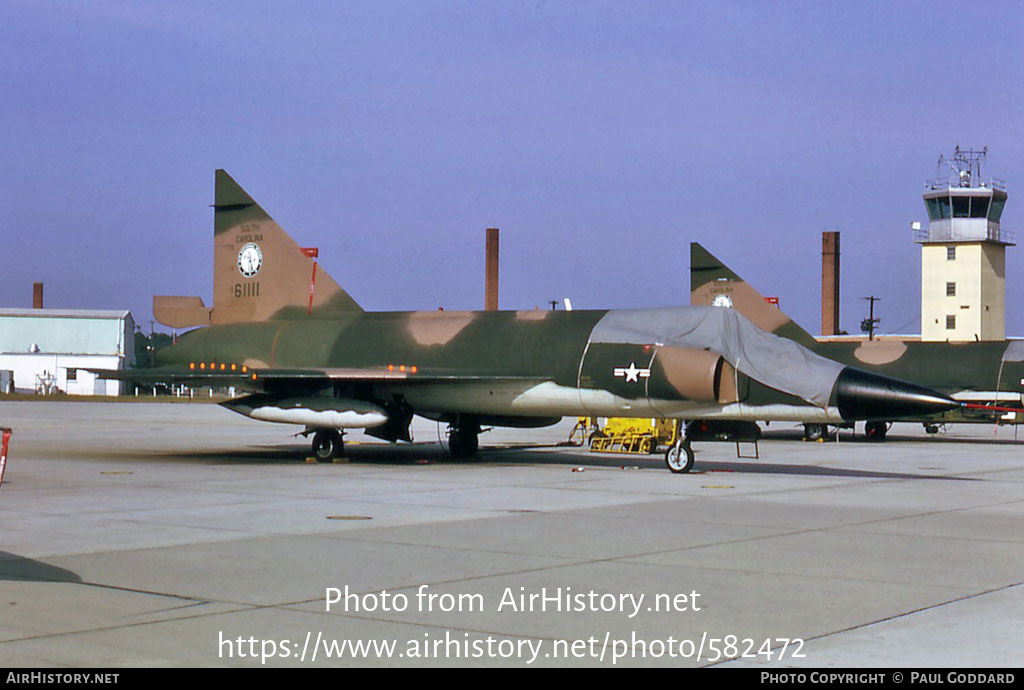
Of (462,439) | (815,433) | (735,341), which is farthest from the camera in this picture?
(815,433)

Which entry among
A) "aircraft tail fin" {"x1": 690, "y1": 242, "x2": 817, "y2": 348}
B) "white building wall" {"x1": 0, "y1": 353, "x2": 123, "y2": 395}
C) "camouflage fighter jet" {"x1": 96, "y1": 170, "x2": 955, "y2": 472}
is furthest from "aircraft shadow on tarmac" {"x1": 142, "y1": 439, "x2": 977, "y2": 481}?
"white building wall" {"x1": 0, "y1": 353, "x2": 123, "y2": 395}

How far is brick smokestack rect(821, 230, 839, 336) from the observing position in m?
74.8

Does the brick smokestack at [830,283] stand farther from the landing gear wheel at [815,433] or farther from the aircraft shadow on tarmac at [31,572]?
the aircraft shadow on tarmac at [31,572]

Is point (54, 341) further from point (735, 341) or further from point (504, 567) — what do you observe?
point (504, 567)

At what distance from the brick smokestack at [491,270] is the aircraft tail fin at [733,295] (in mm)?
36232

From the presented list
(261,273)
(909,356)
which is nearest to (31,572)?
(261,273)

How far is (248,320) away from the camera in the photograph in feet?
75.4

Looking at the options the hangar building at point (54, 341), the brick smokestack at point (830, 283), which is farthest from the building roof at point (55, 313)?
the brick smokestack at point (830, 283)

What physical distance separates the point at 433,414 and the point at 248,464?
3.59 metres

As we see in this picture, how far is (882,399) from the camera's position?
54.4 feet

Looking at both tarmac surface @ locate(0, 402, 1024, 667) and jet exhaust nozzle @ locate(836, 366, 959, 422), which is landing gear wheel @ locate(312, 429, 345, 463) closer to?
tarmac surface @ locate(0, 402, 1024, 667)

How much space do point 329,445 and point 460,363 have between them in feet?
8.79

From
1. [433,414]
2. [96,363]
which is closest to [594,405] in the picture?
[433,414]
